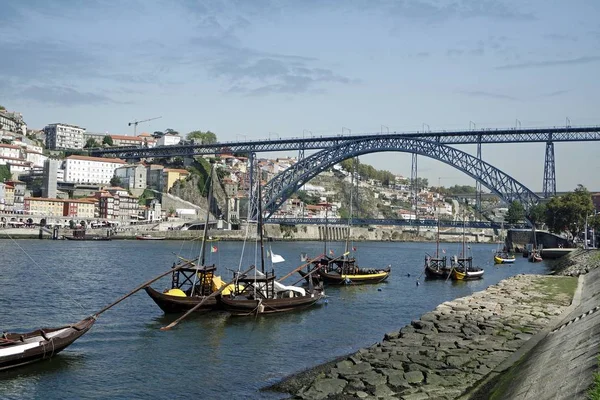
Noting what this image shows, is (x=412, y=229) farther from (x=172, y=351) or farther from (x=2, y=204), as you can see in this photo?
(x=172, y=351)

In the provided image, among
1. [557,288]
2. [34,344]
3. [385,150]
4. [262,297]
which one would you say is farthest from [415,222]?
[34,344]

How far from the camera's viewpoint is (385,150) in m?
90.6

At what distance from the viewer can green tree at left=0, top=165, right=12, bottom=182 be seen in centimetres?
11046

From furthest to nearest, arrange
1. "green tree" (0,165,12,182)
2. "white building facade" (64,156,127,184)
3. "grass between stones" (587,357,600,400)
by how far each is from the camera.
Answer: "white building facade" (64,156,127,184)
"green tree" (0,165,12,182)
"grass between stones" (587,357,600,400)

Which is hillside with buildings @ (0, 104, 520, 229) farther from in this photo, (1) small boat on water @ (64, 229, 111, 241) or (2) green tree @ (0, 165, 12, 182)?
(1) small boat on water @ (64, 229, 111, 241)

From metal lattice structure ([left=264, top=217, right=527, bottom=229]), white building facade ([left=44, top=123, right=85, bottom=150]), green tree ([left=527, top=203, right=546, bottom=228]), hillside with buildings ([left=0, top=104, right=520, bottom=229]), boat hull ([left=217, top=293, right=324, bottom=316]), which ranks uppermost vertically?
white building facade ([left=44, top=123, right=85, bottom=150])

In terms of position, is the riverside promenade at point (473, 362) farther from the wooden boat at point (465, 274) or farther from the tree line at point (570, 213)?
the tree line at point (570, 213)

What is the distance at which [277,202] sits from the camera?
332ft

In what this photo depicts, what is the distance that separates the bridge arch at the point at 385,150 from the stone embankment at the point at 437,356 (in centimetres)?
6167

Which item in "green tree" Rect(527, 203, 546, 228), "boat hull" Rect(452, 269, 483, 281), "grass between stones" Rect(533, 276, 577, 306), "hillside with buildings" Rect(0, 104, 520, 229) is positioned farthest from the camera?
"hillside with buildings" Rect(0, 104, 520, 229)

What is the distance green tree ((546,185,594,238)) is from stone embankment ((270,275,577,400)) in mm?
52316

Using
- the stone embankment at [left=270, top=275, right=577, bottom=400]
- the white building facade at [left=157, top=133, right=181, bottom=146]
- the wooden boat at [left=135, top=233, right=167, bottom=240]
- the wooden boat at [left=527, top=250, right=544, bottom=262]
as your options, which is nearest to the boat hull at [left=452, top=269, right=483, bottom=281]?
the stone embankment at [left=270, top=275, right=577, bottom=400]

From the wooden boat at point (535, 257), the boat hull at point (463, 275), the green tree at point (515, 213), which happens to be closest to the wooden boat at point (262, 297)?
the boat hull at point (463, 275)

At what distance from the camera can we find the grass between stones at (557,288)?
26369mm
